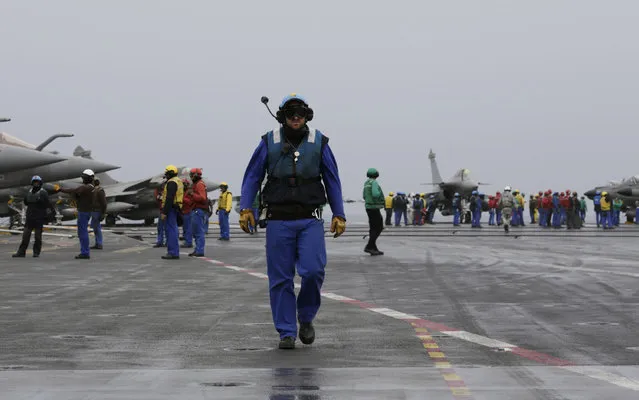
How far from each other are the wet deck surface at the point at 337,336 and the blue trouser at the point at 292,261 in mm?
335

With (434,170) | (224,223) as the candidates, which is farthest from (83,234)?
(434,170)

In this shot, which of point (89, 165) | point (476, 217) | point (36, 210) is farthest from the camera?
point (476, 217)

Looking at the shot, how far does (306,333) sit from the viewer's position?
8555 mm

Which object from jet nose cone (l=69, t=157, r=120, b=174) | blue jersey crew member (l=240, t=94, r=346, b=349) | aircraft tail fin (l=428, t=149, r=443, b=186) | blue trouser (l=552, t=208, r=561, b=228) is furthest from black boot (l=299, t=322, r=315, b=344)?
aircraft tail fin (l=428, t=149, r=443, b=186)

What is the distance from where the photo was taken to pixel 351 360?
7582 mm

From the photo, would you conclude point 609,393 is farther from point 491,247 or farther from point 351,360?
point 491,247

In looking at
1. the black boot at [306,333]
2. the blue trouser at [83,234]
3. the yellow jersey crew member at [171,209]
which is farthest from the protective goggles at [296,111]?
the blue trouser at [83,234]

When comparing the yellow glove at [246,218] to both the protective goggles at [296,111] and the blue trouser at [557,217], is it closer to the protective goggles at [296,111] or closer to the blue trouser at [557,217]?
the protective goggles at [296,111]

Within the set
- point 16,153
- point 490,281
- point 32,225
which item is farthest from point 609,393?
point 16,153

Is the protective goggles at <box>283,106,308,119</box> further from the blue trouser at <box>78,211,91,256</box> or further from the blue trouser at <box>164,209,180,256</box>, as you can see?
the blue trouser at <box>78,211,91,256</box>

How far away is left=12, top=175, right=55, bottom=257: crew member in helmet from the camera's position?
21.9m

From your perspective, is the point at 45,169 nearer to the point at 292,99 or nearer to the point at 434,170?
the point at 292,99

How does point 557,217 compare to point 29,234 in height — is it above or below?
above

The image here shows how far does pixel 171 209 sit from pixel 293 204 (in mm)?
13599
